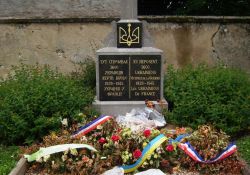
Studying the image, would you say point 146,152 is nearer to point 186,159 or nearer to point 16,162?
point 186,159

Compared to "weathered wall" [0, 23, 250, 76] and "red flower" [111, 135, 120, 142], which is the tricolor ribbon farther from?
"weathered wall" [0, 23, 250, 76]

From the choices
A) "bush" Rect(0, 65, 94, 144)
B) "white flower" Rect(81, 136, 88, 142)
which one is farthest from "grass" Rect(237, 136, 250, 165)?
"bush" Rect(0, 65, 94, 144)

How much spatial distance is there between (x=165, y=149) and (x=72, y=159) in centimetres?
115

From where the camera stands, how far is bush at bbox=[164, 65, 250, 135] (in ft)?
21.0

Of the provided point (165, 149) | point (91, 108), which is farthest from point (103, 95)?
point (165, 149)

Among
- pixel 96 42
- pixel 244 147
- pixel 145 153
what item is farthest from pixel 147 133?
pixel 96 42

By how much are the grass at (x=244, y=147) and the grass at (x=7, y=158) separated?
2.91m

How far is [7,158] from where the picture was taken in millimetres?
5531

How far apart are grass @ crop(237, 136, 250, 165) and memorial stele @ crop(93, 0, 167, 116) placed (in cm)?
137

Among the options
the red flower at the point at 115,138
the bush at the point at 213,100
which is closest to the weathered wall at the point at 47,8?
the bush at the point at 213,100

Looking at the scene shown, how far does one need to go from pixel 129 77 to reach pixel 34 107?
1.67 metres

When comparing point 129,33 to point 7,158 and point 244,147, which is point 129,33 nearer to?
point 244,147

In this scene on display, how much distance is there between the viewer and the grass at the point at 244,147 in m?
5.56

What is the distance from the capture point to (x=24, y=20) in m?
9.10
